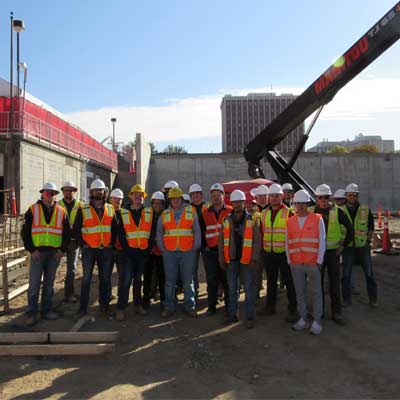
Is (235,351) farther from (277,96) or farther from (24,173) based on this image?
(277,96)

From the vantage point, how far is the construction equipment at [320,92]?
27.3 feet

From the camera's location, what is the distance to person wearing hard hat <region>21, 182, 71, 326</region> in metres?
6.08

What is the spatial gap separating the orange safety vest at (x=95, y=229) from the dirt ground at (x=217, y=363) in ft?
3.88

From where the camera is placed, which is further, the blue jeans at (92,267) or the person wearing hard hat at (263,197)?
the person wearing hard hat at (263,197)

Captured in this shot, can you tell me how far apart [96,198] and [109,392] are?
3.08 metres

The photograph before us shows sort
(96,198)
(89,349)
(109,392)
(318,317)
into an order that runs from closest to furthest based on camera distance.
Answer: (109,392) → (89,349) → (318,317) → (96,198)

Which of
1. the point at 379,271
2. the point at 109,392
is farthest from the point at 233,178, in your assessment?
the point at 109,392

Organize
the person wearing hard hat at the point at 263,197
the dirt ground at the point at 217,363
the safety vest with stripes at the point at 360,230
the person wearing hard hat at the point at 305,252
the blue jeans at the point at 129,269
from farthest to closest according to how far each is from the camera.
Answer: the person wearing hard hat at the point at 263,197
the safety vest with stripes at the point at 360,230
the blue jeans at the point at 129,269
the person wearing hard hat at the point at 305,252
the dirt ground at the point at 217,363

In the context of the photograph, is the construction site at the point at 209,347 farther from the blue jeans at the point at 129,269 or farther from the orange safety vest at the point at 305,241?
the orange safety vest at the point at 305,241

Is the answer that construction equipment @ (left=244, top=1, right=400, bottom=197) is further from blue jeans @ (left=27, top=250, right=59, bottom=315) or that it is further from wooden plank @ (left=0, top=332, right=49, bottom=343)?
wooden plank @ (left=0, top=332, right=49, bottom=343)

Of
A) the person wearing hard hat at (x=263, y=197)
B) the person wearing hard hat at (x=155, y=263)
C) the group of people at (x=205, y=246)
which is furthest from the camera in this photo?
the person wearing hard hat at (x=263, y=197)

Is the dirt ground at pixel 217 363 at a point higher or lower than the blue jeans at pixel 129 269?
lower

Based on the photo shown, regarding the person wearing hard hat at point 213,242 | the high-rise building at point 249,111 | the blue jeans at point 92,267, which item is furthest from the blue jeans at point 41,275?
the high-rise building at point 249,111

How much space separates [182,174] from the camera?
3381 centimetres
